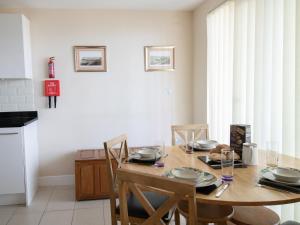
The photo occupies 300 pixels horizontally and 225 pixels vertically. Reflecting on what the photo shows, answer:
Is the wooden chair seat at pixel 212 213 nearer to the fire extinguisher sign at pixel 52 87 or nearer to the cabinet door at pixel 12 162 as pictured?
the cabinet door at pixel 12 162

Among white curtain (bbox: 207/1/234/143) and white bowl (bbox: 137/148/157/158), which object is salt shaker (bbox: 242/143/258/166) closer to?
white bowl (bbox: 137/148/157/158)

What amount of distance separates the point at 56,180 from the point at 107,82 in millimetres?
1512

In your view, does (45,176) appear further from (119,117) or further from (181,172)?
(181,172)

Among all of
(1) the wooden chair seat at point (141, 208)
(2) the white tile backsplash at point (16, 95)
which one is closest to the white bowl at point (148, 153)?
(1) the wooden chair seat at point (141, 208)

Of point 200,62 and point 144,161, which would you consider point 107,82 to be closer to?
point 200,62

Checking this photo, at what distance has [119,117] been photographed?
12.8 feet

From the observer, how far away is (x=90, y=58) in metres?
3.74

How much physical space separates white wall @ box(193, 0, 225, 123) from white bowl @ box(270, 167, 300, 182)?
2.05 metres

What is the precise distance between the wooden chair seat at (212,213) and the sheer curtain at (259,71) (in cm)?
60

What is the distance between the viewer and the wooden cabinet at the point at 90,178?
3283 mm

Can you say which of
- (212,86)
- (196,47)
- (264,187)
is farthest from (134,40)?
(264,187)

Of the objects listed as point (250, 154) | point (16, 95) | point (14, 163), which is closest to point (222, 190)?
point (250, 154)

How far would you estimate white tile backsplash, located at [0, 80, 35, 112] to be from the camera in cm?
356

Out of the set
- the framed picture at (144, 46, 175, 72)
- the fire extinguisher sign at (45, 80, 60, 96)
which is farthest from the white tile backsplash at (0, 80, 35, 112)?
the framed picture at (144, 46, 175, 72)
